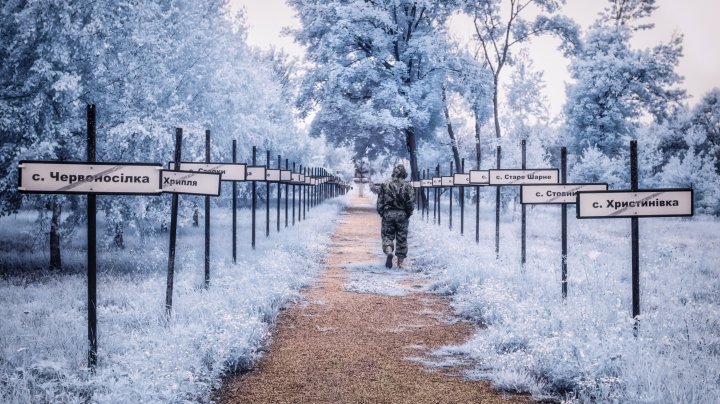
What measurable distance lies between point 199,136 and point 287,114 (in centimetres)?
2525

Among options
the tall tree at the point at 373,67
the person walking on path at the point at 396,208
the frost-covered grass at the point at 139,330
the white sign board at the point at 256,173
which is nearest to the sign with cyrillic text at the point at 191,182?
the frost-covered grass at the point at 139,330

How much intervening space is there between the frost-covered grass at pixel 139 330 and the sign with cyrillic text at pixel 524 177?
13.8 feet

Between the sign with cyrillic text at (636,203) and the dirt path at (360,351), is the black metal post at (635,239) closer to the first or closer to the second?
the sign with cyrillic text at (636,203)

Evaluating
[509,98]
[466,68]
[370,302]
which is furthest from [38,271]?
[509,98]

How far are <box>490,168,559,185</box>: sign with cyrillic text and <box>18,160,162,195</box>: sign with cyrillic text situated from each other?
21.6ft

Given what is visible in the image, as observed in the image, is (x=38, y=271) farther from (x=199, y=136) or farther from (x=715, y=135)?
(x=715, y=135)

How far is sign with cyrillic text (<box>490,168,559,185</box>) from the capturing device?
9.07 m

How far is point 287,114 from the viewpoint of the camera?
121ft

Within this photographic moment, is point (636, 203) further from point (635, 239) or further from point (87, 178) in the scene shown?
point (87, 178)

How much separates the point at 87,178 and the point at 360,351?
327 centimetres

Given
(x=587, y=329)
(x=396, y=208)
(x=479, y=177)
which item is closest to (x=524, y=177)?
(x=479, y=177)

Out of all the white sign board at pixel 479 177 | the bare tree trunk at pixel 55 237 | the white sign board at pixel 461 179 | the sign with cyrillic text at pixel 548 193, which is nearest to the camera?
the sign with cyrillic text at pixel 548 193

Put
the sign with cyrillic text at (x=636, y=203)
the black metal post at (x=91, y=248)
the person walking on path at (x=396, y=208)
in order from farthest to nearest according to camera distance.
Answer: the person walking on path at (x=396, y=208) → the sign with cyrillic text at (x=636, y=203) → the black metal post at (x=91, y=248)

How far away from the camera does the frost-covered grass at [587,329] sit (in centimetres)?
420
